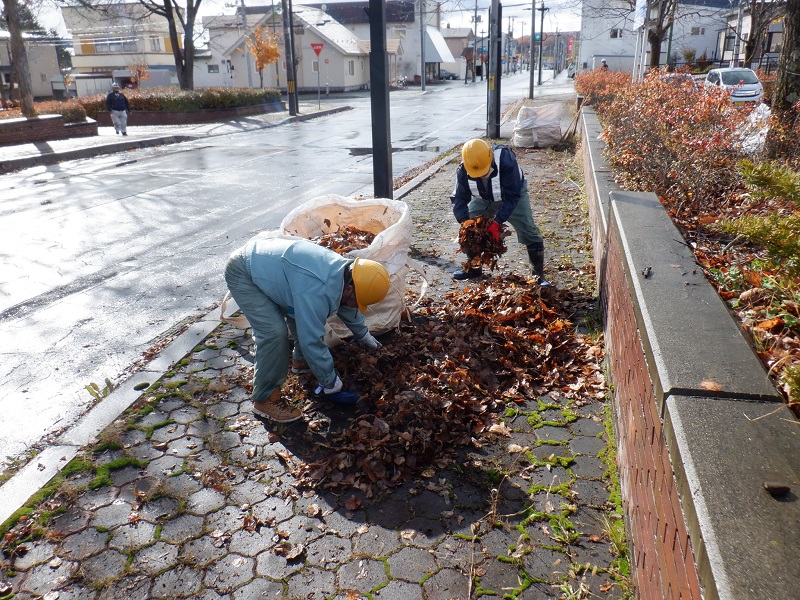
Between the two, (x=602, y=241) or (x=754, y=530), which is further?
(x=602, y=241)

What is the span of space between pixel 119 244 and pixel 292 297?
6073mm

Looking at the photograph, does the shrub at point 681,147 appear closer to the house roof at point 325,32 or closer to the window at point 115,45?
the house roof at point 325,32

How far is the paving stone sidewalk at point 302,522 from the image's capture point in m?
2.91

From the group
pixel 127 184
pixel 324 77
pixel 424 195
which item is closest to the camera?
pixel 424 195

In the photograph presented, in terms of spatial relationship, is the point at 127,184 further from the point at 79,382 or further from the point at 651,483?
the point at 651,483

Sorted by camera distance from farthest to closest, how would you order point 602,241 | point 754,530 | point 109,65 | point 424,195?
1. point 109,65
2. point 424,195
3. point 602,241
4. point 754,530

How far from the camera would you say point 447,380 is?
14.4 ft

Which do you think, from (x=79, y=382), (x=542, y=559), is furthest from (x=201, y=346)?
(x=542, y=559)

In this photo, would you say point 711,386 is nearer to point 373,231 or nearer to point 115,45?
point 373,231

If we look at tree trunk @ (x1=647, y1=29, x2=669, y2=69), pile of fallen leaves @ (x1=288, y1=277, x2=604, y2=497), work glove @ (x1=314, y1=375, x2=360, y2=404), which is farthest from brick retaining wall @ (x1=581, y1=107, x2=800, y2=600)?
tree trunk @ (x1=647, y1=29, x2=669, y2=69)

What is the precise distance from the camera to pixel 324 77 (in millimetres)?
54531

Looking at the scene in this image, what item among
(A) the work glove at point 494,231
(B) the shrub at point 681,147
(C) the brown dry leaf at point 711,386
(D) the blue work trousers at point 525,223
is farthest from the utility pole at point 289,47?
(C) the brown dry leaf at point 711,386

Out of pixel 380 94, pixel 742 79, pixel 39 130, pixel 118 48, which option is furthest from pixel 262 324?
pixel 118 48

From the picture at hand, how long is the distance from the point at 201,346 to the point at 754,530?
4.65 meters
